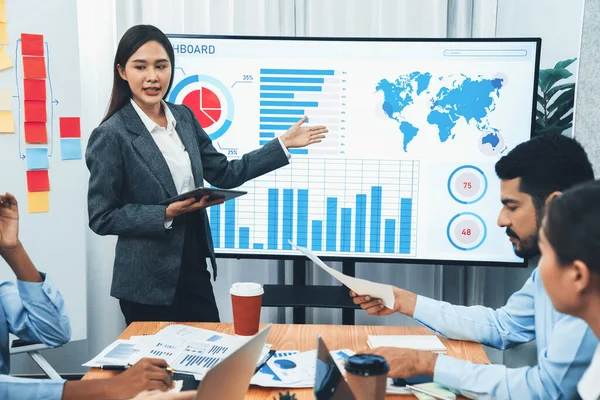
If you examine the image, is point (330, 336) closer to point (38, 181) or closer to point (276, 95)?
point (276, 95)

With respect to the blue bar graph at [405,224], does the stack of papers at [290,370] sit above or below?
below

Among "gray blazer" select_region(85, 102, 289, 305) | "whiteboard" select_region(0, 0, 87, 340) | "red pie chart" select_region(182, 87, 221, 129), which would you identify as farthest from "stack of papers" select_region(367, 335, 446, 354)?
"whiteboard" select_region(0, 0, 87, 340)

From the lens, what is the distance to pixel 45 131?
2557 millimetres

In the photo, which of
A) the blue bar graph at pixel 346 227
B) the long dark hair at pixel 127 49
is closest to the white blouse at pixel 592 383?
the long dark hair at pixel 127 49

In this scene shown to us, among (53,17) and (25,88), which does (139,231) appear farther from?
(53,17)

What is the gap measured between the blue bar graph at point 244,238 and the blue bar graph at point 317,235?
0.29m

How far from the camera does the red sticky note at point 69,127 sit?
8.53 ft

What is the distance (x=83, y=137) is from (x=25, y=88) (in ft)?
1.62

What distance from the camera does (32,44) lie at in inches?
98.3

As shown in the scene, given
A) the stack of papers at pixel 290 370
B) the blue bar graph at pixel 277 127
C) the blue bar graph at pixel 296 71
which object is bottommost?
the stack of papers at pixel 290 370

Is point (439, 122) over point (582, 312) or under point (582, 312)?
over

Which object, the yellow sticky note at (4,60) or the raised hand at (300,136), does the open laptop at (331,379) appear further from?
the yellow sticky note at (4,60)

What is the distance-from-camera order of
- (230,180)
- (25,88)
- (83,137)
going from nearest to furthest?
(230,180), (25,88), (83,137)

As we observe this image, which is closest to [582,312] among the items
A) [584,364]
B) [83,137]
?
[584,364]
